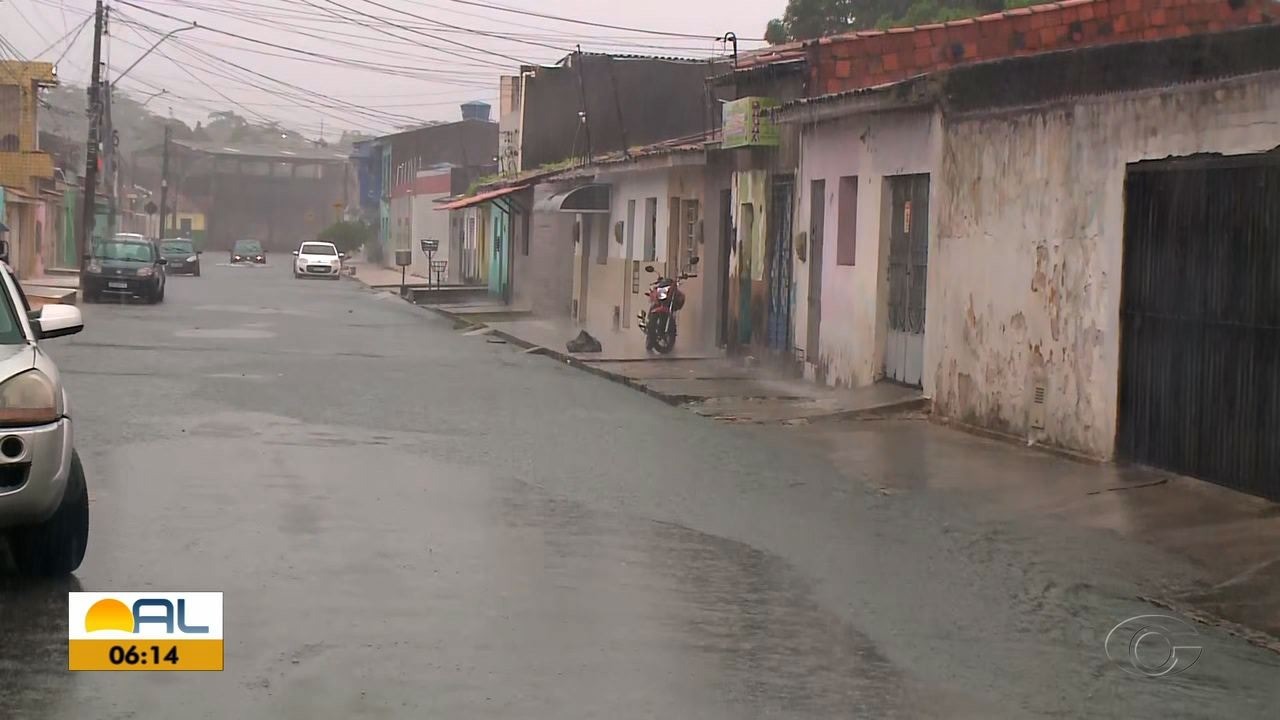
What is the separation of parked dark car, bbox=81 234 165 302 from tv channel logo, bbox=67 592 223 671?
35856 mm

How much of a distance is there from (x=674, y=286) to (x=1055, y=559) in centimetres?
1780

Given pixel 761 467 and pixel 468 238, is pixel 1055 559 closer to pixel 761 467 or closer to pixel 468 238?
pixel 761 467

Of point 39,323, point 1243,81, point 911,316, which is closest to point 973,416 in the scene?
point 911,316

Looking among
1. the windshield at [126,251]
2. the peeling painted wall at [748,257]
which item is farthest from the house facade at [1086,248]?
the windshield at [126,251]

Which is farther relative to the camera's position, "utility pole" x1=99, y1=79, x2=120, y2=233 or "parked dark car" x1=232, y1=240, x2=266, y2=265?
"parked dark car" x1=232, y1=240, x2=266, y2=265

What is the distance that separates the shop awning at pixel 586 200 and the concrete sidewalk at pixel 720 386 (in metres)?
4.40

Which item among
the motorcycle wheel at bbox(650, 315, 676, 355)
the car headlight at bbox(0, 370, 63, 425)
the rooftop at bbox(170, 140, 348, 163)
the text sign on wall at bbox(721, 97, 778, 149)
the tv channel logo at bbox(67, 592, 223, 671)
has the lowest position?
the tv channel logo at bbox(67, 592, 223, 671)

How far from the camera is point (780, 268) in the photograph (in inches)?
948

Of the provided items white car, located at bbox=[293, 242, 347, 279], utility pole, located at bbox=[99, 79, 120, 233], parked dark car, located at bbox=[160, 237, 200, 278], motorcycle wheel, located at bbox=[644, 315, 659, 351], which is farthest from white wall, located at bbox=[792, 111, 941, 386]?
utility pole, located at bbox=[99, 79, 120, 233]

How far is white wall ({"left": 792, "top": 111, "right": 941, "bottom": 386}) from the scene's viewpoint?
60.2ft

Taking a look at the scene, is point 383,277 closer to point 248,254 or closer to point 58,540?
point 248,254

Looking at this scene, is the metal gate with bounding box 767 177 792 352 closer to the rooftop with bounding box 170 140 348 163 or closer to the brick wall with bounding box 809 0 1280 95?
the brick wall with bounding box 809 0 1280 95

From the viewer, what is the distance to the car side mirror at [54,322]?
29.1ft

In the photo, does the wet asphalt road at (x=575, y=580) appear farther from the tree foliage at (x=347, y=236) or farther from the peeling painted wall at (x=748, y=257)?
the tree foliage at (x=347, y=236)
